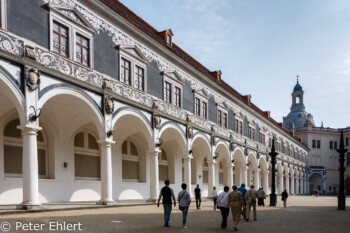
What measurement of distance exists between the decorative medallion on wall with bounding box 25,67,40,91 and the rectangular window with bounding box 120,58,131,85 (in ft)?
19.5

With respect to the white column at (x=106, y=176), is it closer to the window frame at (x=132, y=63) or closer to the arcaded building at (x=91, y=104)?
the arcaded building at (x=91, y=104)

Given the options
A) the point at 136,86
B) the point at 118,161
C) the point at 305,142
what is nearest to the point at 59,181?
the point at 118,161

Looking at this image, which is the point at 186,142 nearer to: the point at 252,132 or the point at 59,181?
the point at 59,181

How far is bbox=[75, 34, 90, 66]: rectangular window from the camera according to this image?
52.6 feet

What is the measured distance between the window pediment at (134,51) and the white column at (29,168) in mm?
7506

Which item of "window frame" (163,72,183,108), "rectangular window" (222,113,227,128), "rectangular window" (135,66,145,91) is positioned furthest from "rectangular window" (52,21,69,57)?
"rectangular window" (222,113,227,128)

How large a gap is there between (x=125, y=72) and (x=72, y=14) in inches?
177

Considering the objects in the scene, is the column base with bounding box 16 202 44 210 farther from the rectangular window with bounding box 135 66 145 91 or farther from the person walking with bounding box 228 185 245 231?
the rectangular window with bounding box 135 66 145 91

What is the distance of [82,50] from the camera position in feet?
53.5

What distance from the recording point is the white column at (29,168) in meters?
12.6

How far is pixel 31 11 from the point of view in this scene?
1352 cm

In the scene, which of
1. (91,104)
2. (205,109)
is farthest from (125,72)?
(205,109)

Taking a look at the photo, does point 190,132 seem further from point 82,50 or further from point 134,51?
point 82,50

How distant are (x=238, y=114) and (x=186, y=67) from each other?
40.0ft
